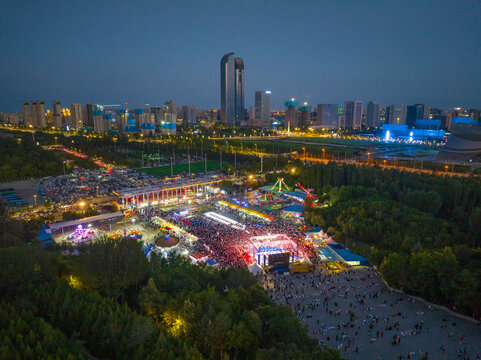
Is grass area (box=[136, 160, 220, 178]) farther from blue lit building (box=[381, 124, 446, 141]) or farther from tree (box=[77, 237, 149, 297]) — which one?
blue lit building (box=[381, 124, 446, 141])

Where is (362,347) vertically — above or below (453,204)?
below

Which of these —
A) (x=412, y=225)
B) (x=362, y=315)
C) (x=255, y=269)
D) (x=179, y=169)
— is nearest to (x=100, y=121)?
(x=179, y=169)

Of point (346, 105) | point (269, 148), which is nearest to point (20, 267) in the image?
point (269, 148)

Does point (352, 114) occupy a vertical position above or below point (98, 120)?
above

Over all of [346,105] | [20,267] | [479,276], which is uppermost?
[346,105]

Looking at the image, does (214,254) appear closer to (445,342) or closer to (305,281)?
(305,281)

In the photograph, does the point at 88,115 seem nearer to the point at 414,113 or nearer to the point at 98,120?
the point at 98,120
